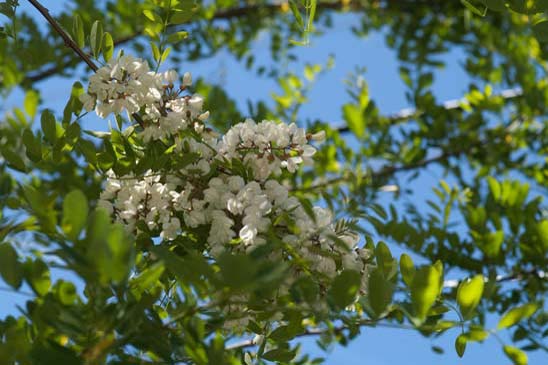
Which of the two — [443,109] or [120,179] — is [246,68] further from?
[120,179]

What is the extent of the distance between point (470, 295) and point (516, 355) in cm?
6

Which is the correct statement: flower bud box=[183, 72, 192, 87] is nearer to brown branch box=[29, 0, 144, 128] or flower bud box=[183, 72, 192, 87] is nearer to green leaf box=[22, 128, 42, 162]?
brown branch box=[29, 0, 144, 128]

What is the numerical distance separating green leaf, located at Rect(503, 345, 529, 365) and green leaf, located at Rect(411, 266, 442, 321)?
79 mm

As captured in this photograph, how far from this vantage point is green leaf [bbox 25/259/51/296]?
554mm

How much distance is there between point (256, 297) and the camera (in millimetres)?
570

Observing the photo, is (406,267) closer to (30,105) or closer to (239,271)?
(239,271)

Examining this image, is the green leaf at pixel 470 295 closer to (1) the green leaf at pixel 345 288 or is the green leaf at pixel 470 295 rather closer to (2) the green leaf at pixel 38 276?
(1) the green leaf at pixel 345 288

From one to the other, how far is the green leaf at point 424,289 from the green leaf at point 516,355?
0.26 ft

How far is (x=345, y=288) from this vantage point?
0.54 meters

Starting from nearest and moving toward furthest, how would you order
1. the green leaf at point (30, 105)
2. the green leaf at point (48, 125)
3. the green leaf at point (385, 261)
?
the green leaf at point (385, 261) < the green leaf at point (48, 125) < the green leaf at point (30, 105)

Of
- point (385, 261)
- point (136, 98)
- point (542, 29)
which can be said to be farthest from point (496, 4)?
point (136, 98)

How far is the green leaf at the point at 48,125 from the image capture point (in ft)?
2.57

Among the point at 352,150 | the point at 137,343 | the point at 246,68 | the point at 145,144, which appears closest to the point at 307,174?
the point at 352,150

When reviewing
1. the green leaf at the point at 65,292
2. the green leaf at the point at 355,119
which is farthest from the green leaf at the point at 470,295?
the green leaf at the point at 355,119
